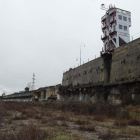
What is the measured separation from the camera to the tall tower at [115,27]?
47344mm

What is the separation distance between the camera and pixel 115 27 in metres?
47.5

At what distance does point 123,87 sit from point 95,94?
7.52m

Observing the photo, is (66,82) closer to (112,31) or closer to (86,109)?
(112,31)

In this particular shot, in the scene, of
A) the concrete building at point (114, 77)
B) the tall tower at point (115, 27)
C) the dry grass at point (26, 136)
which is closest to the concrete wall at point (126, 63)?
the concrete building at point (114, 77)

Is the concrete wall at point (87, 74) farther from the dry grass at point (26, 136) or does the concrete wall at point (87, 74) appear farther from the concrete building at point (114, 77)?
the dry grass at point (26, 136)

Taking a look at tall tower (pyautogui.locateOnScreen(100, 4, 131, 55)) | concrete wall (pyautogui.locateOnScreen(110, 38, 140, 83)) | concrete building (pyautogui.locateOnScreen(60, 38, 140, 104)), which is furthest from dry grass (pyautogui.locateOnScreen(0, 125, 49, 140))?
tall tower (pyautogui.locateOnScreen(100, 4, 131, 55))

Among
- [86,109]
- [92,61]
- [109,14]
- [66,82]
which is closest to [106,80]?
[92,61]

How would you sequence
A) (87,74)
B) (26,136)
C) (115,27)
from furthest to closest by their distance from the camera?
(115,27) < (87,74) < (26,136)

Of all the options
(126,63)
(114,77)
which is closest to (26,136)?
(126,63)

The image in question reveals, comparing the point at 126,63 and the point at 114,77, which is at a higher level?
the point at 126,63

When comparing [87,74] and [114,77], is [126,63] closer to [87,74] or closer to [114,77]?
[114,77]

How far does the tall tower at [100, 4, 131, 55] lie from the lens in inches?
1864

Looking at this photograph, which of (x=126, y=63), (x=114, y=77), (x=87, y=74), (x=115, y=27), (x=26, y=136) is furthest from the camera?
(x=115, y=27)

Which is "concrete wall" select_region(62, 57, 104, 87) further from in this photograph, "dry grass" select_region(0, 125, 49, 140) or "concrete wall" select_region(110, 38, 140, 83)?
"dry grass" select_region(0, 125, 49, 140)
